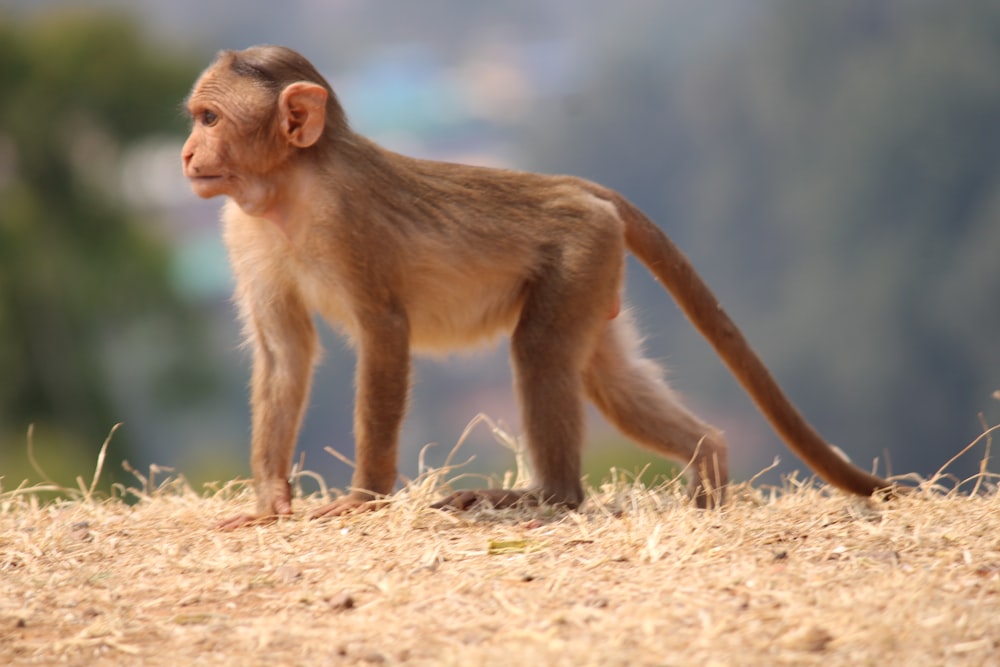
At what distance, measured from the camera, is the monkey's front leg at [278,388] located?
5.60m

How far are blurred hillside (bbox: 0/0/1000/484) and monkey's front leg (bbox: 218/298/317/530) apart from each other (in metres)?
13.0

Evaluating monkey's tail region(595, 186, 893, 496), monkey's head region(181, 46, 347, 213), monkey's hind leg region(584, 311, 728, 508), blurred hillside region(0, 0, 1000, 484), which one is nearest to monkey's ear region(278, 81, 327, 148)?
monkey's head region(181, 46, 347, 213)

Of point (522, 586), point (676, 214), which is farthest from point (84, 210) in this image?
point (522, 586)

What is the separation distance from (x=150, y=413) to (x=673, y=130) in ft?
52.4

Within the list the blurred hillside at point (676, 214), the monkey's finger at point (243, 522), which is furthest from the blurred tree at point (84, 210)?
the monkey's finger at point (243, 522)

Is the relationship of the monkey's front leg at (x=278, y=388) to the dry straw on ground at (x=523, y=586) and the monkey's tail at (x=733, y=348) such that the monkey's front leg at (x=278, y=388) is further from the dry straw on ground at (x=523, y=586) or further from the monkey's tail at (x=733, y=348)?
the monkey's tail at (x=733, y=348)

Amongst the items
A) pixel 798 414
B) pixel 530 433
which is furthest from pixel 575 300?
pixel 798 414

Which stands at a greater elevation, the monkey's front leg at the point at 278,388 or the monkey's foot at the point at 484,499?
the monkey's front leg at the point at 278,388

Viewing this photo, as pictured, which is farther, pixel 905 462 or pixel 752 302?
pixel 752 302

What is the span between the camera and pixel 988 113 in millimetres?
31328

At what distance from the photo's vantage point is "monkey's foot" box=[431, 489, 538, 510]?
5410mm

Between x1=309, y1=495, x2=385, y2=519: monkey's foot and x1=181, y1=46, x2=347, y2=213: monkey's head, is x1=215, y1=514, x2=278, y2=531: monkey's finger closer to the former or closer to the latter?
x1=309, y1=495, x2=385, y2=519: monkey's foot

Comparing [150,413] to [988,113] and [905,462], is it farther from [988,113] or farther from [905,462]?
[988,113]

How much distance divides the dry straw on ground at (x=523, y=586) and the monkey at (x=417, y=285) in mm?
283
